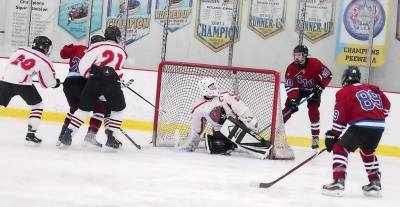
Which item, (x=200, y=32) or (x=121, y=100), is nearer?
(x=121, y=100)

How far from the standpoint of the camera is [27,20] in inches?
360

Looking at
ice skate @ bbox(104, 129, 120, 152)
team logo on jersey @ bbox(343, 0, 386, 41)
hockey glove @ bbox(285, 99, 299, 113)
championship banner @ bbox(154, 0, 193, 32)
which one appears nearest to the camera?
ice skate @ bbox(104, 129, 120, 152)

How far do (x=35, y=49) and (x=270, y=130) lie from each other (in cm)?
186

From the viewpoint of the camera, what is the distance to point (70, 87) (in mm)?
4707

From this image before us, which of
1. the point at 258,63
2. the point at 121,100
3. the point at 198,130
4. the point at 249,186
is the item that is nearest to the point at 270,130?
the point at 198,130

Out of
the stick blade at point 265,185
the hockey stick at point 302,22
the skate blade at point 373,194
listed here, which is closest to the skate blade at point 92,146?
the stick blade at point 265,185

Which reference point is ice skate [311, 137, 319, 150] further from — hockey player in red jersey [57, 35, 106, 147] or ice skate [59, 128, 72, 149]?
ice skate [59, 128, 72, 149]

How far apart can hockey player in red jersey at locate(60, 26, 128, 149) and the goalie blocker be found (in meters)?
0.86

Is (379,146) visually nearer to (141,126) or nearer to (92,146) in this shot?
(141,126)

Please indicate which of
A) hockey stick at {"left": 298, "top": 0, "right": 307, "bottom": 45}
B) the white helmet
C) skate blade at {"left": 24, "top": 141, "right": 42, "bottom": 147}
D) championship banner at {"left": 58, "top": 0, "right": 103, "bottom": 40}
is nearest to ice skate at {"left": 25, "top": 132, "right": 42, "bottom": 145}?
skate blade at {"left": 24, "top": 141, "right": 42, "bottom": 147}

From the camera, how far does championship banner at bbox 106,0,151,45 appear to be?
9195mm

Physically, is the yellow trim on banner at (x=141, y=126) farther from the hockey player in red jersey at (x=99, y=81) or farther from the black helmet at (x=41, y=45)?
the black helmet at (x=41, y=45)

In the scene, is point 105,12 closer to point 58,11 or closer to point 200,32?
point 58,11

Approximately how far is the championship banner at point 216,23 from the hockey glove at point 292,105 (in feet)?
10.1
